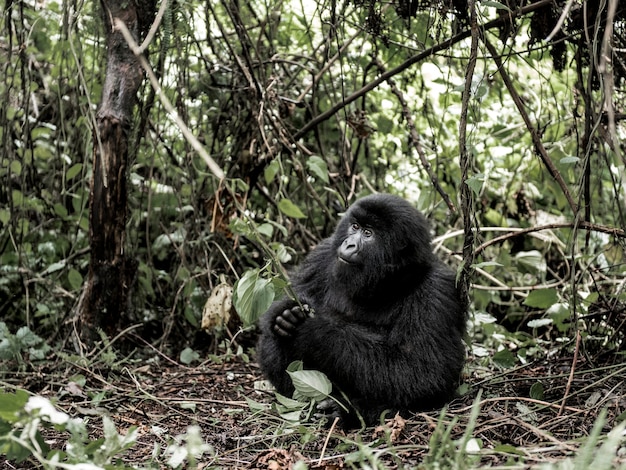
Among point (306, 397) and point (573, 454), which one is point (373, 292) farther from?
point (573, 454)

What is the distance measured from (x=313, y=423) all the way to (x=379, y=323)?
0.60 meters

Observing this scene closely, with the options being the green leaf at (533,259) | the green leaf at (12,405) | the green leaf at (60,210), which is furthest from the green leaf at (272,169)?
the green leaf at (12,405)

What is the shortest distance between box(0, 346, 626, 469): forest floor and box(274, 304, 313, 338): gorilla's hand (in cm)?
36

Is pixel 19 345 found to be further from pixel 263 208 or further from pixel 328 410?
Result: pixel 263 208

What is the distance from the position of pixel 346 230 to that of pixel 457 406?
1.03 meters

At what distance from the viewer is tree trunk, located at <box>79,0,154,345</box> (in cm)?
399

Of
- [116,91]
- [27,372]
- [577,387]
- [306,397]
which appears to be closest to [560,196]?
[577,387]

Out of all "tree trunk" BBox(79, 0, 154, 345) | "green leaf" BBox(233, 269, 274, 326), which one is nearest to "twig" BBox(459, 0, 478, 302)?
"green leaf" BBox(233, 269, 274, 326)

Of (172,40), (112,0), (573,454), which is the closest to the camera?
(573,454)

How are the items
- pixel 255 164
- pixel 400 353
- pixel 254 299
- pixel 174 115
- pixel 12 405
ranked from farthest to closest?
pixel 255 164, pixel 400 353, pixel 254 299, pixel 12 405, pixel 174 115

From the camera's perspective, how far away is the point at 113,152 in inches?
158

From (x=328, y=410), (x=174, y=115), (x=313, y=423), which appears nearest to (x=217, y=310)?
(x=328, y=410)

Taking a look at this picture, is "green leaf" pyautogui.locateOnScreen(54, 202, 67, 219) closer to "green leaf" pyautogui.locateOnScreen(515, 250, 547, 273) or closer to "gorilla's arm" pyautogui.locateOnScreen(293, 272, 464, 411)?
"gorilla's arm" pyautogui.locateOnScreen(293, 272, 464, 411)

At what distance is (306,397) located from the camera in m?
3.42
